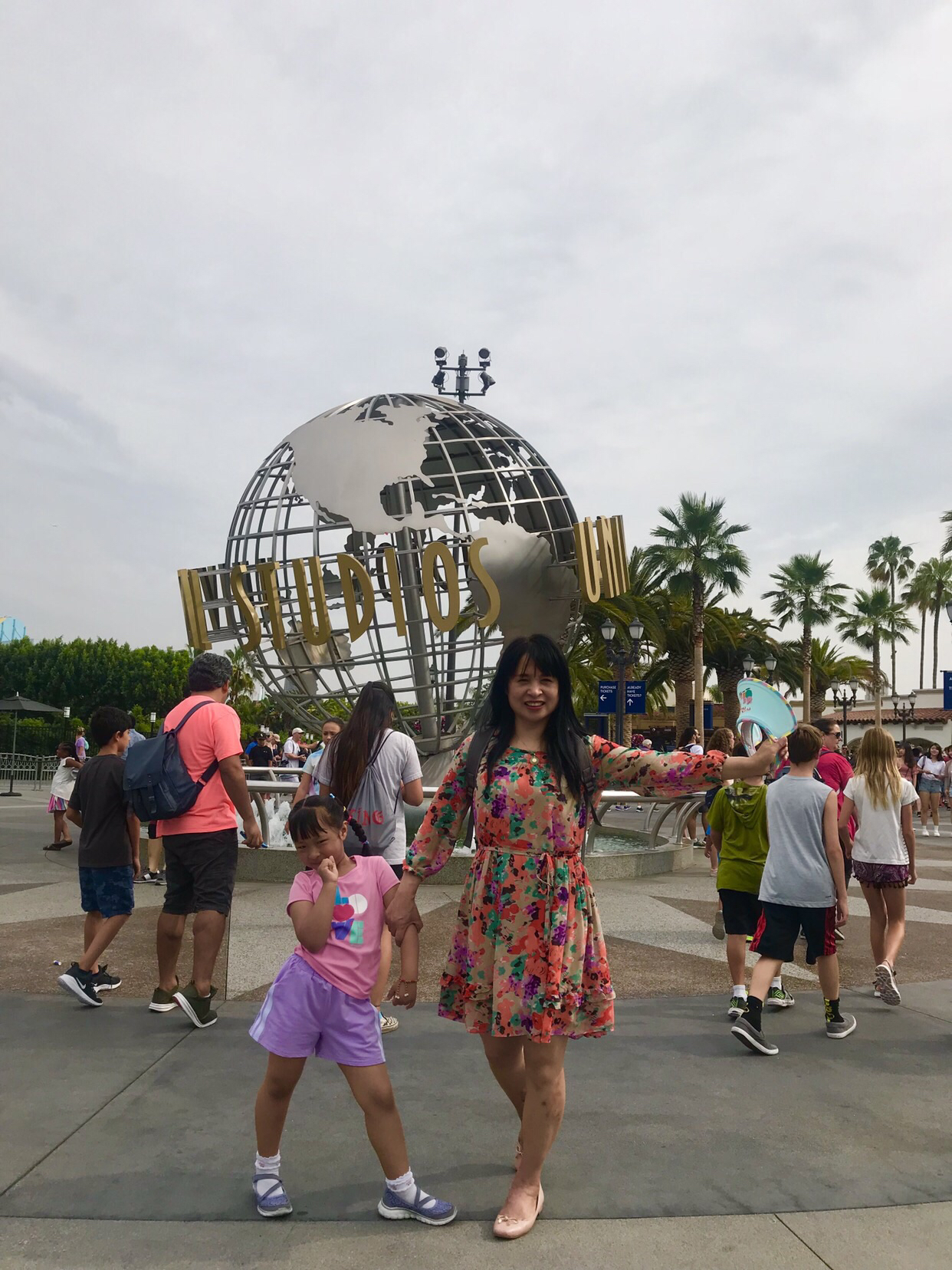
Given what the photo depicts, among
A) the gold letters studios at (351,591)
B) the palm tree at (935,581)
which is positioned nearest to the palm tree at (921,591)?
the palm tree at (935,581)

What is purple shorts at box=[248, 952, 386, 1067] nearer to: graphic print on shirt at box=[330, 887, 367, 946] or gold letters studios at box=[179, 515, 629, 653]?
graphic print on shirt at box=[330, 887, 367, 946]

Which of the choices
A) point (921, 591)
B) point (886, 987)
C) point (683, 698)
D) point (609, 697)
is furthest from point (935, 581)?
point (886, 987)

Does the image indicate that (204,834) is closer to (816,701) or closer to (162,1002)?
(162,1002)

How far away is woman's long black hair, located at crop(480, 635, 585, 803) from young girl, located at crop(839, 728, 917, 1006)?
319 centimetres

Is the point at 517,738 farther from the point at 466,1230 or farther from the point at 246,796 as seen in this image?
the point at 246,796

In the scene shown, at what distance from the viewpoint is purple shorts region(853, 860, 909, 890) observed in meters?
5.69

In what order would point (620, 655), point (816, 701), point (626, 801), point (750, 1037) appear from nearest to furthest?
point (750, 1037)
point (626, 801)
point (620, 655)
point (816, 701)

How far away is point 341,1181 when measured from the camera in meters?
3.17

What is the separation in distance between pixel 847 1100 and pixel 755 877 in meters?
1.45

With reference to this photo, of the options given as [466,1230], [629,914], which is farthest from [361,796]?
[629,914]

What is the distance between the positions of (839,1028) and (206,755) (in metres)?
3.28

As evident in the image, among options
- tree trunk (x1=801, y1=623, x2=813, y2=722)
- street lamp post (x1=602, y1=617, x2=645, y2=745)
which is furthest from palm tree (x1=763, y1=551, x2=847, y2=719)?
street lamp post (x1=602, y1=617, x2=645, y2=745)

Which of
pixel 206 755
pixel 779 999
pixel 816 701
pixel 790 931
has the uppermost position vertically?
pixel 816 701

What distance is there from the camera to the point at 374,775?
15.5 ft
